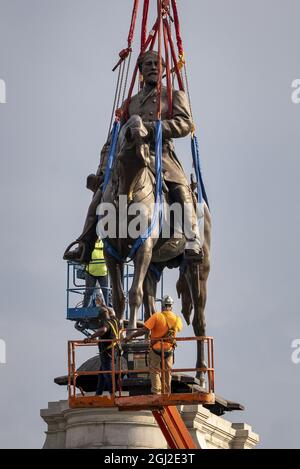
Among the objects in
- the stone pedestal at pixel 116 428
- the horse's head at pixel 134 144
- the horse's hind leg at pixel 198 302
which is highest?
the horse's head at pixel 134 144

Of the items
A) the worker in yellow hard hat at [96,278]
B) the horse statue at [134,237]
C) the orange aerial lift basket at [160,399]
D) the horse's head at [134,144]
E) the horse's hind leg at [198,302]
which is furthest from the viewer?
the worker in yellow hard hat at [96,278]

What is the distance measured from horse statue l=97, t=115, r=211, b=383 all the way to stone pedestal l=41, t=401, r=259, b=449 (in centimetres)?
166

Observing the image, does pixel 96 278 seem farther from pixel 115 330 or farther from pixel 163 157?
pixel 115 330

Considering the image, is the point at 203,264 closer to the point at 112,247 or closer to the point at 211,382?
the point at 112,247

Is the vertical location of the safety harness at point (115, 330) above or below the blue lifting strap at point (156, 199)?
below

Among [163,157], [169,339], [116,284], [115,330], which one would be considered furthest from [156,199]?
[169,339]

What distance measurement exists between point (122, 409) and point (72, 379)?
2.54 metres

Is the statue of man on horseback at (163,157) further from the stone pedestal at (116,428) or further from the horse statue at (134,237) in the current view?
the stone pedestal at (116,428)

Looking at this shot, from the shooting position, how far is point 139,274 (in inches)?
2046

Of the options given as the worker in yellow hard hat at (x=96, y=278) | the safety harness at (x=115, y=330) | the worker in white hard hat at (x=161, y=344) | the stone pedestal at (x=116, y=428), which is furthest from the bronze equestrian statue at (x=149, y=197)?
the worker in yellow hard hat at (x=96, y=278)

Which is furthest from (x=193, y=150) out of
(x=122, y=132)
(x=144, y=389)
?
(x=144, y=389)

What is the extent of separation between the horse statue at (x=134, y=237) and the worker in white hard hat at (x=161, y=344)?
2.56 m

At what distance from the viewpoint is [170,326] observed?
4844 centimetres

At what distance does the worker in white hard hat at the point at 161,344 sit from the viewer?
4841 cm
